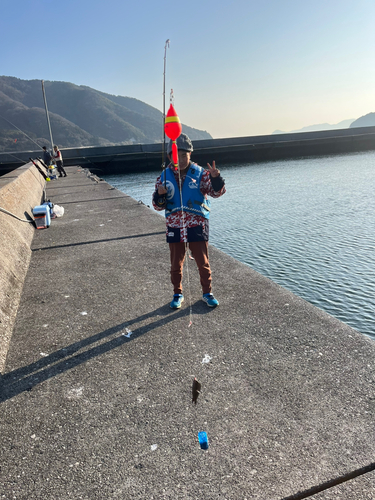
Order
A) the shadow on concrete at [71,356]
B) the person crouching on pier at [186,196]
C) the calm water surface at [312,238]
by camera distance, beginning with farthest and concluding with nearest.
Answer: the calm water surface at [312,238] → the person crouching on pier at [186,196] → the shadow on concrete at [71,356]

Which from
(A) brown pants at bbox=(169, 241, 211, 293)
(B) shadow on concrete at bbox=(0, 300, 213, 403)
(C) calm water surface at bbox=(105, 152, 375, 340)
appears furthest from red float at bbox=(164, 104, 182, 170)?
(C) calm water surface at bbox=(105, 152, 375, 340)

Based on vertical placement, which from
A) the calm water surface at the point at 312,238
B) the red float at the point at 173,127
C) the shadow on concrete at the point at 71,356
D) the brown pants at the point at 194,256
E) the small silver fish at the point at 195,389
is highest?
the red float at the point at 173,127

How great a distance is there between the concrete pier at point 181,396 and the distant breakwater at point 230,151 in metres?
32.1

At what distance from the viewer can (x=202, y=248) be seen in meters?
3.96

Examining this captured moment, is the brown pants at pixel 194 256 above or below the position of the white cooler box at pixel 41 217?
above

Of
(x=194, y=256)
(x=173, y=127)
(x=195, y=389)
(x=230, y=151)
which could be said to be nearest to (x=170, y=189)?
(x=173, y=127)

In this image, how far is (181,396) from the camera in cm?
264

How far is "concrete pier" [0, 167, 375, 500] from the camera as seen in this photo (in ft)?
6.58

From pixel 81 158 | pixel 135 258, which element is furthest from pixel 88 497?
pixel 81 158

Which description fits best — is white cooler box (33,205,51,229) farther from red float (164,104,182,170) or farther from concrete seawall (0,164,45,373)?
red float (164,104,182,170)

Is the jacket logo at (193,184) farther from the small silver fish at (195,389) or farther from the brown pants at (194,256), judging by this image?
the small silver fish at (195,389)

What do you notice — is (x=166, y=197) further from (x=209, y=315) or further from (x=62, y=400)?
(x=62, y=400)

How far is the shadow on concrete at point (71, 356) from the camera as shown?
9.50 ft

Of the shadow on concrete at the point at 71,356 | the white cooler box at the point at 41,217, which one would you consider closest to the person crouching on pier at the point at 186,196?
the shadow on concrete at the point at 71,356
